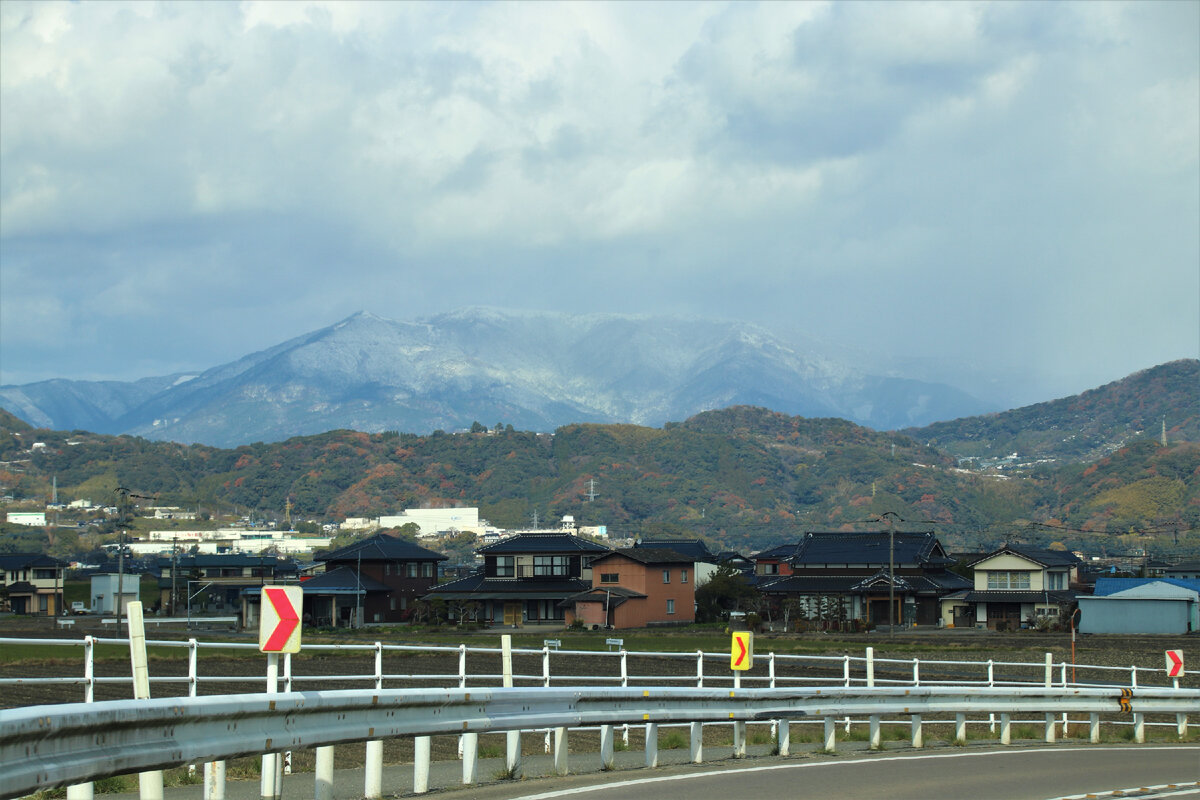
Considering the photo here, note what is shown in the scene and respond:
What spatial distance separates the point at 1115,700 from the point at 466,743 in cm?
1176

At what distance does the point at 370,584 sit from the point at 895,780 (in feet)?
243

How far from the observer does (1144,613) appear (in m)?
67.8

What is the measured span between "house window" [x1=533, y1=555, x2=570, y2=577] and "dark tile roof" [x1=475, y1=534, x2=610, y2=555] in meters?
0.50

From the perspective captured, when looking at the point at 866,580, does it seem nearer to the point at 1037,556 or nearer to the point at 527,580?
the point at 1037,556

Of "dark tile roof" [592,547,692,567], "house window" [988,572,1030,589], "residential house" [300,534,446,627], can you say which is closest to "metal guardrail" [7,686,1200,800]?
"dark tile roof" [592,547,692,567]

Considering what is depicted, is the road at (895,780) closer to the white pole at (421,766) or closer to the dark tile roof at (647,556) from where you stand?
the white pole at (421,766)

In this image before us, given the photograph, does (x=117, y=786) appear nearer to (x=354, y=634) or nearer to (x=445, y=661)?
(x=445, y=661)

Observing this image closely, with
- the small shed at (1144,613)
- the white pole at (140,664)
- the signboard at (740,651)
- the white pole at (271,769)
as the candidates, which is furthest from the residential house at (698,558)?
the white pole at (140,664)

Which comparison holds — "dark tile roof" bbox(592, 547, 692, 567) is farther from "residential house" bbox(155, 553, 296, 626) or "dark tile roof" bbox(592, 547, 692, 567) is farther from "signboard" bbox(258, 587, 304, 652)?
"signboard" bbox(258, 587, 304, 652)

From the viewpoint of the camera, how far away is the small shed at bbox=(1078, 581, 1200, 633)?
6756 cm

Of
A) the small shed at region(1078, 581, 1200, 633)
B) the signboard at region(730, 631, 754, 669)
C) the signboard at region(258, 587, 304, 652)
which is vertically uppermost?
the signboard at region(258, 587, 304, 652)

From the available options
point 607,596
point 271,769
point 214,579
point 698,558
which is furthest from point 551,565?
point 271,769

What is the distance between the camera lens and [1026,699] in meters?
17.8

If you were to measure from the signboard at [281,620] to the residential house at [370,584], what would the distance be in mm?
71895
